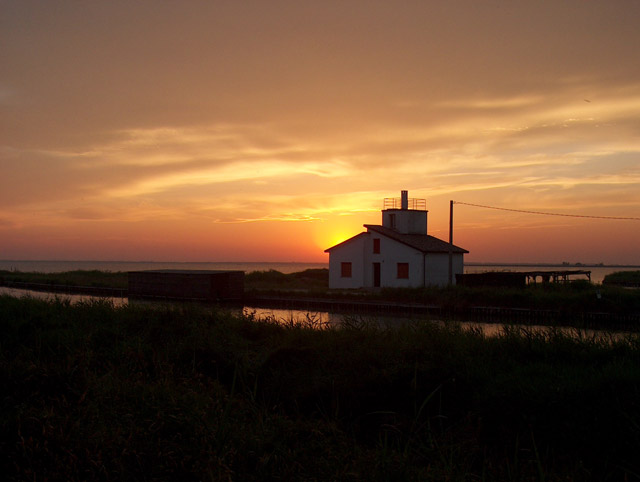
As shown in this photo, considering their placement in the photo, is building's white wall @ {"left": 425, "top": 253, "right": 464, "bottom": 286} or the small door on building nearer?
building's white wall @ {"left": 425, "top": 253, "right": 464, "bottom": 286}

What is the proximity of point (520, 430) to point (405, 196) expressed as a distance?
33.6 meters

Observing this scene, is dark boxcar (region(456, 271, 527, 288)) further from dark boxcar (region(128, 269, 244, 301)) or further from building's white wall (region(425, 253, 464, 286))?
dark boxcar (region(128, 269, 244, 301))

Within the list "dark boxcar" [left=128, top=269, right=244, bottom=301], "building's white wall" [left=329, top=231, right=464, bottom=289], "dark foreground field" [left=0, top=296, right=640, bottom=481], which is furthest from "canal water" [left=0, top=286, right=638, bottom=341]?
"building's white wall" [left=329, top=231, right=464, bottom=289]

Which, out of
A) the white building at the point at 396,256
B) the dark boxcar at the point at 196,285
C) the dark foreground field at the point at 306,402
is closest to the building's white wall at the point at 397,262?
the white building at the point at 396,256

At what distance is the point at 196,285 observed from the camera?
1268 inches

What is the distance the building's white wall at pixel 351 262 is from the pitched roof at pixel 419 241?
1.35 meters

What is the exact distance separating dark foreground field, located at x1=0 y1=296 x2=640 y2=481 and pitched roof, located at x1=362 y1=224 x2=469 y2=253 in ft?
76.6

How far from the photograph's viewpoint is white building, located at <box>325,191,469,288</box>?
3416 cm

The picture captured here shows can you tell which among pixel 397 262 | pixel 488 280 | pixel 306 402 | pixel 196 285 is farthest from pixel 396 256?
pixel 306 402

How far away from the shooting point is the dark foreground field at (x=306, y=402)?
4711mm

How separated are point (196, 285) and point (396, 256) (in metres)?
12.2

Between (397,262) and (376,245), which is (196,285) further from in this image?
(397,262)

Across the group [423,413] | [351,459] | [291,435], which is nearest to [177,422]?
[291,435]

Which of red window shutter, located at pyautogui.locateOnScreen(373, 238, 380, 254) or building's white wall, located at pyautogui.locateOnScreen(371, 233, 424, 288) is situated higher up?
red window shutter, located at pyautogui.locateOnScreen(373, 238, 380, 254)
